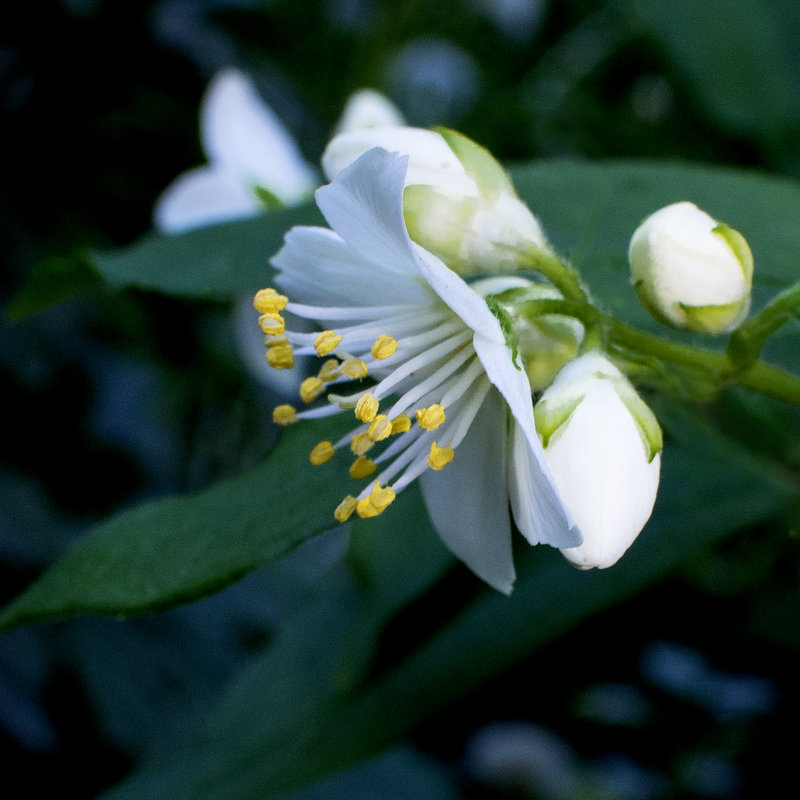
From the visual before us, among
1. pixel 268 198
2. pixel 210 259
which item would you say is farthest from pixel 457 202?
pixel 268 198

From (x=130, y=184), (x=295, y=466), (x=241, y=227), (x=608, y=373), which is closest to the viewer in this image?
(x=608, y=373)

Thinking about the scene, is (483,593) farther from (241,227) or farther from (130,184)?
(130,184)

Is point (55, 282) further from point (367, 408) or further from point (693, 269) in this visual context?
point (693, 269)

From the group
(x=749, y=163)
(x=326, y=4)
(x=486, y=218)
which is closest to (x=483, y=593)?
(x=486, y=218)

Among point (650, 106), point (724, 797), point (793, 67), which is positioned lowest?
point (724, 797)

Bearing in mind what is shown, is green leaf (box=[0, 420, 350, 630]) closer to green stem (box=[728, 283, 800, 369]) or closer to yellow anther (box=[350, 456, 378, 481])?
yellow anther (box=[350, 456, 378, 481])

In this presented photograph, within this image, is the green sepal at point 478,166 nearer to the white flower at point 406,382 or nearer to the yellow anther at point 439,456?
the white flower at point 406,382

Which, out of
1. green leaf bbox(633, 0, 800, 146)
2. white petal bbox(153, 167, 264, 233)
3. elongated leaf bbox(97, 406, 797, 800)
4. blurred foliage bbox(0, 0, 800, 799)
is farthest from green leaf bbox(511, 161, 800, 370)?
green leaf bbox(633, 0, 800, 146)
